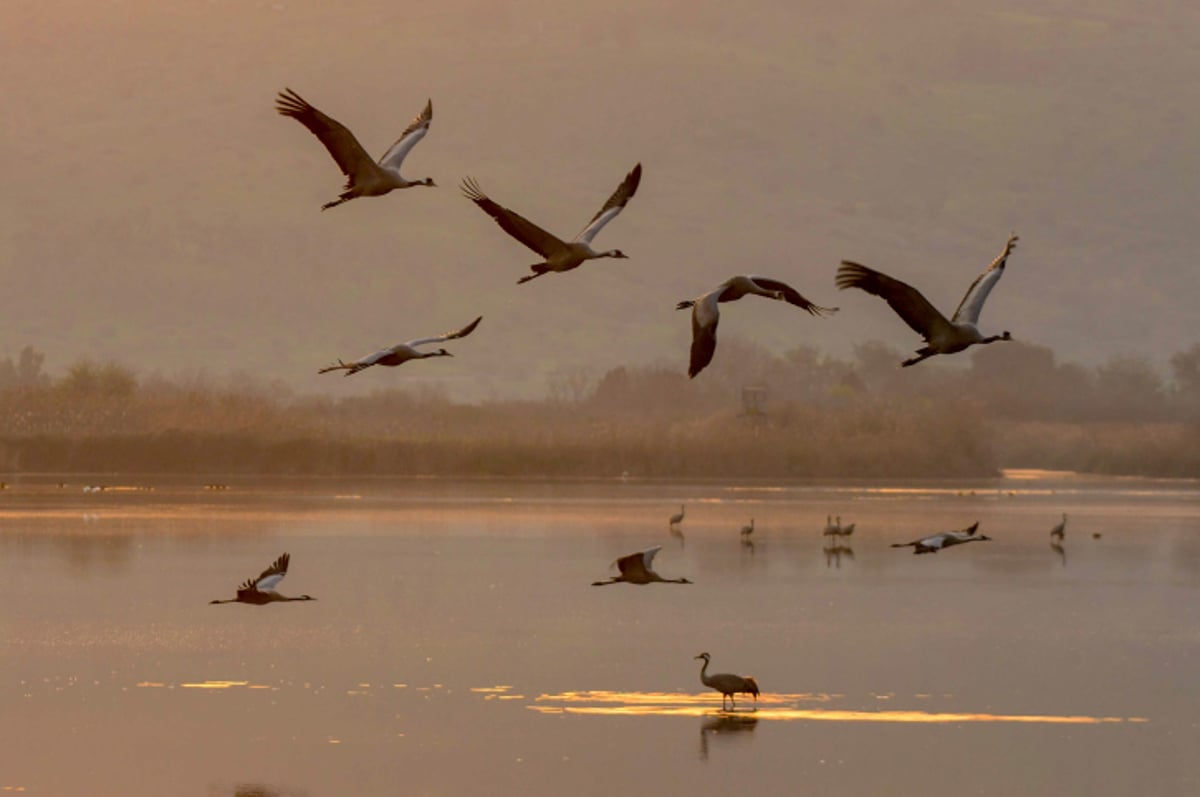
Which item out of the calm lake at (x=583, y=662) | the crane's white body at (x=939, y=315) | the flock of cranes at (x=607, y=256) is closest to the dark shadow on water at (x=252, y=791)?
the calm lake at (x=583, y=662)

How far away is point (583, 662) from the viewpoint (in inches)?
850

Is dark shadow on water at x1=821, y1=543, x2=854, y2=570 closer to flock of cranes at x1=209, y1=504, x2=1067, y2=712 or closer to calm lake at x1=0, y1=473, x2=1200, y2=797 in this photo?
calm lake at x1=0, y1=473, x2=1200, y2=797

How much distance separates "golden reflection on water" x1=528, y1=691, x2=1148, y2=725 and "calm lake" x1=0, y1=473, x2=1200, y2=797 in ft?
0.17

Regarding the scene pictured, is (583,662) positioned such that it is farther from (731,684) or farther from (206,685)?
(206,685)

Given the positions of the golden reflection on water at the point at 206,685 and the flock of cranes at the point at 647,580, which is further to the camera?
the golden reflection on water at the point at 206,685

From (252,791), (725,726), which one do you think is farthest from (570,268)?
(725,726)

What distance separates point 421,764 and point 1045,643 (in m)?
9.93

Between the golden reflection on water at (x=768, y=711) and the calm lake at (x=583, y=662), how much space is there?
5 centimetres

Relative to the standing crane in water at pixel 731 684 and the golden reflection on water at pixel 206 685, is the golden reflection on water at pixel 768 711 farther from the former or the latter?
the golden reflection on water at pixel 206 685

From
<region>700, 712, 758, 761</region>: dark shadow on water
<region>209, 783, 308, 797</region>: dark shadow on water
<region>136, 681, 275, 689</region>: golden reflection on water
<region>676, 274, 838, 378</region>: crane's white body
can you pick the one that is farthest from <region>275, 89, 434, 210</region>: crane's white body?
<region>136, 681, 275, 689</region>: golden reflection on water

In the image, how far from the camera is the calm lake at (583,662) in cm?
1605

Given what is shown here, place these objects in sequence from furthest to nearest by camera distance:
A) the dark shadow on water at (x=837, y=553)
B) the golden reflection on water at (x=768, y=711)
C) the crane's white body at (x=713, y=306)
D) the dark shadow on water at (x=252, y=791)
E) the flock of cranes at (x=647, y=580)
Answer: the dark shadow on water at (x=837, y=553), the golden reflection on water at (x=768, y=711), the flock of cranes at (x=647, y=580), the dark shadow on water at (x=252, y=791), the crane's white body at (x=713, y=306)

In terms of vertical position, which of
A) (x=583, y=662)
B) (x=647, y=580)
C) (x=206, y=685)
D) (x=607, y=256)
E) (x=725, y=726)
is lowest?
(x=725, y=726)

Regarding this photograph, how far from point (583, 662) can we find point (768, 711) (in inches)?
130
